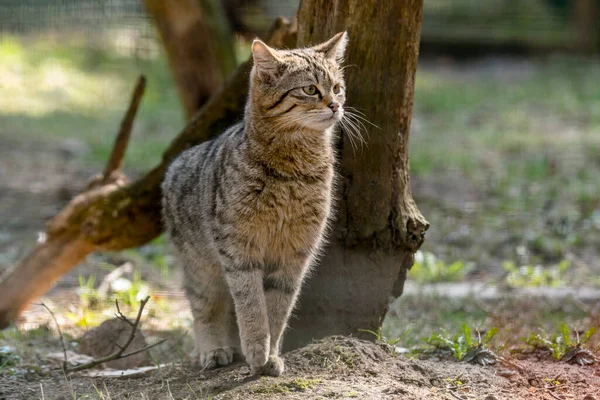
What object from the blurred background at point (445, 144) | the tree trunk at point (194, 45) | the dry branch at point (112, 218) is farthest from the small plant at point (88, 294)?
the tree trunk at point (194, 45)

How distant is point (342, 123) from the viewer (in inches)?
157

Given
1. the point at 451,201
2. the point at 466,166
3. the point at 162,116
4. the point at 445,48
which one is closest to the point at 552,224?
the point at 451,201

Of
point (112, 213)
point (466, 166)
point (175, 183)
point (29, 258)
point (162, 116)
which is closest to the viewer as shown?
point (175, 183)

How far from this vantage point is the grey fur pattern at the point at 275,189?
3682mm

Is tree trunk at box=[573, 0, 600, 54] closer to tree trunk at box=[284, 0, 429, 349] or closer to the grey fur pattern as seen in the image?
tree trunk at box=[284, 0, 429, 349]

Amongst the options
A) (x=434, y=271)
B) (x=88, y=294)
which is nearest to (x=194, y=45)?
(x=88, y=294)

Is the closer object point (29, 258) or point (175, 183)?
point (175, 183)

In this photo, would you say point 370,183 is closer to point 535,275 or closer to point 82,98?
point 535,275

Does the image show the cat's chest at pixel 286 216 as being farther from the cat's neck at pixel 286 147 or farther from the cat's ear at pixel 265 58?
the cat's ear at pixel 265 58

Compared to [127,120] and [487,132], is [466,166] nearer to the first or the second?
[487,132]

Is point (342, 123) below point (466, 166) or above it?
above

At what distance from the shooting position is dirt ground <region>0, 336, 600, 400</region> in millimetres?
3320

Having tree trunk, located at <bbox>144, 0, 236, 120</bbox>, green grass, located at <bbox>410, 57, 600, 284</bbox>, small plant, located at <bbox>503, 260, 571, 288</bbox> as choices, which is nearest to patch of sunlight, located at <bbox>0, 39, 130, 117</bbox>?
green grass, located at <bbox>410, 57, 600, 284</bbox>

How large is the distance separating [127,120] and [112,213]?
72 centimetres
